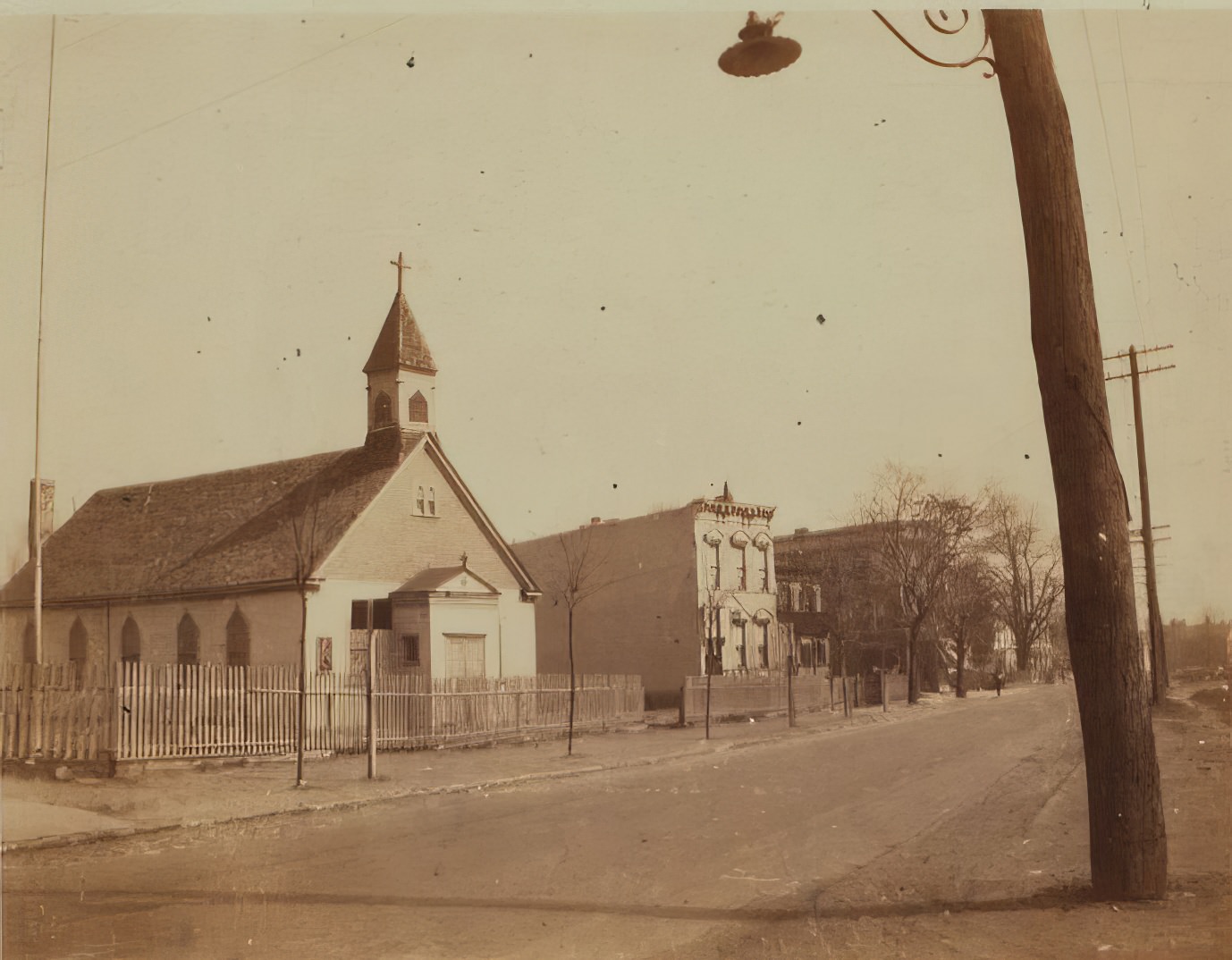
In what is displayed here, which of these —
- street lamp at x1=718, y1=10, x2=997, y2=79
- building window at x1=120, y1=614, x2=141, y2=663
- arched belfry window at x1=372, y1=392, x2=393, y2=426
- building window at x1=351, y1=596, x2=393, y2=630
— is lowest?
building window at x1=120, y1=614, x2=141, y2=663

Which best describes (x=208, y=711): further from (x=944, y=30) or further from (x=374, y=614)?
(x=944, y=30)

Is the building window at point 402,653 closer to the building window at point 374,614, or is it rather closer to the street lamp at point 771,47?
the building window at point 374,614

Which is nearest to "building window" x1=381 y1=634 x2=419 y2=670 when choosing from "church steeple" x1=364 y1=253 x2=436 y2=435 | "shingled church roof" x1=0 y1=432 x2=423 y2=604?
"shingled church roof" x1=0 y1=432 x2=423 y2=604

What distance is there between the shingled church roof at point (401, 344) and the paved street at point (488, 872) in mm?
3656

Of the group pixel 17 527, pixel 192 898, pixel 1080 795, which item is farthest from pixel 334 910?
pixel 1080 795

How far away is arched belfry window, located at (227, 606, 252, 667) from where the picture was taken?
→ 10594 millimetres

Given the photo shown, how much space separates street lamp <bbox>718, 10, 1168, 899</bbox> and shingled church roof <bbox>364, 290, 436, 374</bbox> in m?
4.51

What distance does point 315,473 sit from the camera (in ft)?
32.1

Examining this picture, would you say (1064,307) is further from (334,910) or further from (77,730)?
(77,730)

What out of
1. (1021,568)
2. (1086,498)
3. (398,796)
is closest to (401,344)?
(398,796)

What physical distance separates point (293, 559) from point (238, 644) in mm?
997

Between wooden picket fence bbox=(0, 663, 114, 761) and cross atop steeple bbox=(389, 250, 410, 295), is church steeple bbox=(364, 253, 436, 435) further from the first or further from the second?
wooden picket fence bbox=(0, 663, 114, 761)

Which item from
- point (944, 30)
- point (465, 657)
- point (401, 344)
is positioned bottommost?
point (465, 657)

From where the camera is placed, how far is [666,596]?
14562 millimetres
